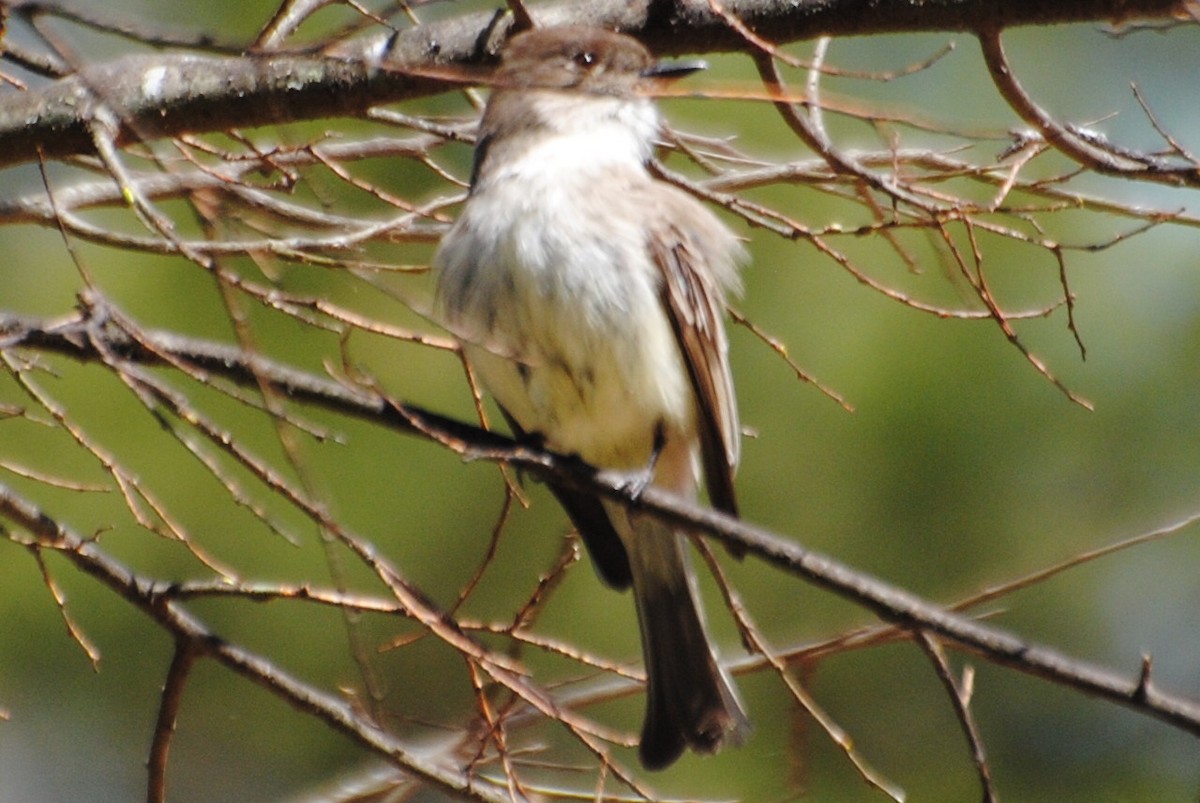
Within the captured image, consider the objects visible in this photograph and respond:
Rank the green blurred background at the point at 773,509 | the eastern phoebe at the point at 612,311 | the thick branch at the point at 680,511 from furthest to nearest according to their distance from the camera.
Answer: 1. the green blurred background at the point at 773,509
2. the eastern phoebe at the point at 612,311
3. the thick branch at the point at 680,511

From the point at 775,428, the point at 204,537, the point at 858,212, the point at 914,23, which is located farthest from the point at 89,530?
the point at 914,23

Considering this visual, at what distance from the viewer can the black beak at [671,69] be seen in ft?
14.0

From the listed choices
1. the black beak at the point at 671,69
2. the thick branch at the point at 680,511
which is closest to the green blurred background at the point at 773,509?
the black beak at the point at 671,69

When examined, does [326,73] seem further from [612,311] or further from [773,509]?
[773,509]

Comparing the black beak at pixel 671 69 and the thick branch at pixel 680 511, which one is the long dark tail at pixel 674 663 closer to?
the thick branch at pixel 680 511

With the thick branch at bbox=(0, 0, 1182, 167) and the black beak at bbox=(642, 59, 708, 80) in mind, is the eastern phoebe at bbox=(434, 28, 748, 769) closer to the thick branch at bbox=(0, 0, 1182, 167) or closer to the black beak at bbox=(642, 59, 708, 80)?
the black beak at bbox=(642, 59, 708, 80)

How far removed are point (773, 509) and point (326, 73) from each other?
3917mm

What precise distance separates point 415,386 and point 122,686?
2340 millimetres

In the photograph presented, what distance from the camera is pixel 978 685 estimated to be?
7.60 meters

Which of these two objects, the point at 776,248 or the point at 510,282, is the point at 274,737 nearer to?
the point at 776,248

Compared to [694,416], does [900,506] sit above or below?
above

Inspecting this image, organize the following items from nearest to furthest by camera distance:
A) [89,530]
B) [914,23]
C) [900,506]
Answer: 1. [914,23]
2. [89,530]
3. [900,506]

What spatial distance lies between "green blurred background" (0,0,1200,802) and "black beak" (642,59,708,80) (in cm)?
134

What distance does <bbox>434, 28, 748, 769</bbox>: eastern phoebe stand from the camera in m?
3.83
